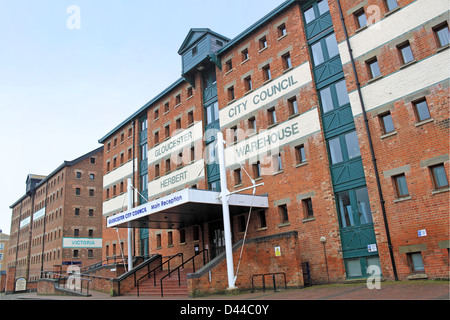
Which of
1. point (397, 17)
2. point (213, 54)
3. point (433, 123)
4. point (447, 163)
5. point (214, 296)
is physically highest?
point (213, 54)

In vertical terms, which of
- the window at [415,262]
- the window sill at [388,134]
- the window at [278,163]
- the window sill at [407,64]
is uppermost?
the window sill at [407,64]

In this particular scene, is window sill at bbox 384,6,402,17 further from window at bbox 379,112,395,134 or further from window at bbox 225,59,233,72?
window at bbox 225,59,233,72

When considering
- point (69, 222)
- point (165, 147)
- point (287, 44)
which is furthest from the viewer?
point (69, 222)

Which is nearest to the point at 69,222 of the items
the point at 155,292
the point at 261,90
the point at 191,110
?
the point at 191,110

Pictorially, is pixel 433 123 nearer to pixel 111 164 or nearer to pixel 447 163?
pixel 447 163

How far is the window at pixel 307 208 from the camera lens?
65.7 ft

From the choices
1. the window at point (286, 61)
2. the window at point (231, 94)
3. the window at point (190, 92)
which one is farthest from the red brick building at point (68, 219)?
the window at point (286, 61)

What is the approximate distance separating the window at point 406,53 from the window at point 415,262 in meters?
8.53

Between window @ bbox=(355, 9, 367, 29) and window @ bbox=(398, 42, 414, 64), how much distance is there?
2.61 metres

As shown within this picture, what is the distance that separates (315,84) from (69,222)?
3784 centimetres

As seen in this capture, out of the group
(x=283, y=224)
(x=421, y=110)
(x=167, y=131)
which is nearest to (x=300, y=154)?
(x=283, y=224)

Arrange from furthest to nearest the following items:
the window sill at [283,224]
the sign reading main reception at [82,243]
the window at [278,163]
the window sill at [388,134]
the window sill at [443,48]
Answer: the sign reading main reception at [82,243] < the window at [278,163] < the window sill at [283,224] < the window sill at [388,134] < the window sill at [443,48]

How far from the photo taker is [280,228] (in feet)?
68.4

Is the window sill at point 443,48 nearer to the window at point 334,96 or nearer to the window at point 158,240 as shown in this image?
the window at point 334,96
